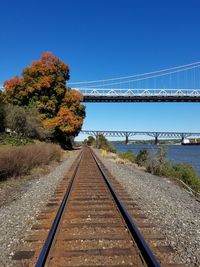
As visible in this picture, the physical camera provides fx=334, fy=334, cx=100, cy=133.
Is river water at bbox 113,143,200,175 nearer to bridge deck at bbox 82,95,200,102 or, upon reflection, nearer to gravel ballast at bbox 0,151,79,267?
gravel ballast at bbox 0,151,79,267

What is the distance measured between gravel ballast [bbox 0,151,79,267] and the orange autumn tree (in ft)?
96.5

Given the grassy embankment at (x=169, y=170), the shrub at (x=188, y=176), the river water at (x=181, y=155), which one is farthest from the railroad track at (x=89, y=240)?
the river water at (x=181, y=155)

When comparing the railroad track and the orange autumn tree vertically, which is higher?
the orange autumn tree

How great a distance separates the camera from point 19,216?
320 inches

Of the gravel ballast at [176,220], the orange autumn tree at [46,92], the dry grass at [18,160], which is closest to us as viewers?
the gravel ballast at [176,220]

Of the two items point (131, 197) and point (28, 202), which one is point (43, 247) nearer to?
point (28, 202)

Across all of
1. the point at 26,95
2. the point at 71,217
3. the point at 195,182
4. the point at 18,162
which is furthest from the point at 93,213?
the point at 26,95

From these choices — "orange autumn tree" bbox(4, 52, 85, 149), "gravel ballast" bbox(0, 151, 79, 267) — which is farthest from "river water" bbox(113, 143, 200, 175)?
"gravel ballast" bbox(0, 151, 79, 267)

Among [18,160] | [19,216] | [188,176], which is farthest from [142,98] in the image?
[19,216]

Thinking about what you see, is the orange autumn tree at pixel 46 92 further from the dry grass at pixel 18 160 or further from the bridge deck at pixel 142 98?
the bridge deck at pixel 142 98

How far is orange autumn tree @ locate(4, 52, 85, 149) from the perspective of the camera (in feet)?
138

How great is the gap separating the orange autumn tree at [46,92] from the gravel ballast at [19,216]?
2940cm

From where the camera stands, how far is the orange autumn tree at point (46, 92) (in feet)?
138

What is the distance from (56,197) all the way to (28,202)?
3.15 ft
